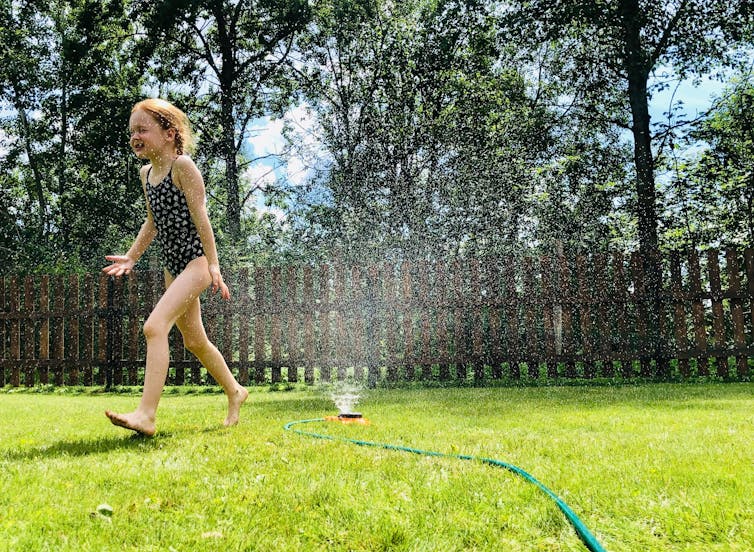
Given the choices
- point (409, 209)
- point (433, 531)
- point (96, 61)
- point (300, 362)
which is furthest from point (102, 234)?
point (433, 531)

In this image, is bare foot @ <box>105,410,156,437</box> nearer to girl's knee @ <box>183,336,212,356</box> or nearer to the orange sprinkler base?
girl's knee @ <box>183,336,212,356</box>

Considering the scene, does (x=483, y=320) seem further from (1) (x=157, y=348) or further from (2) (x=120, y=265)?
(1) (x=157, y=348)

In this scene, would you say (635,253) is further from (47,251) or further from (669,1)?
(47,251)

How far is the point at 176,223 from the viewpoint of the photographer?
3531mm

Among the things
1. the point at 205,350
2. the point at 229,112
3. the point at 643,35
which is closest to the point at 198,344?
the point at 205,350

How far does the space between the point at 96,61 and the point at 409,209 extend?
8.06 metres

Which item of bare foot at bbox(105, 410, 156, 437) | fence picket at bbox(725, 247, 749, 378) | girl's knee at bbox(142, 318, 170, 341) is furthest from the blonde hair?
fence picket at bbox(725, 247, 749, 378)

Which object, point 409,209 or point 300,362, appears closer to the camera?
point 300,362

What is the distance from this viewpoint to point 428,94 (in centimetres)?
1264

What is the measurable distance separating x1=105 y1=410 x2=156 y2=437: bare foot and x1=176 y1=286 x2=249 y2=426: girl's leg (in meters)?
0.49

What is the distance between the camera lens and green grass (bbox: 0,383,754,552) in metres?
1.71

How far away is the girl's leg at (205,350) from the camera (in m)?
3.59

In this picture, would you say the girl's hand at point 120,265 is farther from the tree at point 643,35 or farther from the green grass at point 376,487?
the tree at point 643,35

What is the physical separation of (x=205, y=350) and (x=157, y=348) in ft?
1.43
